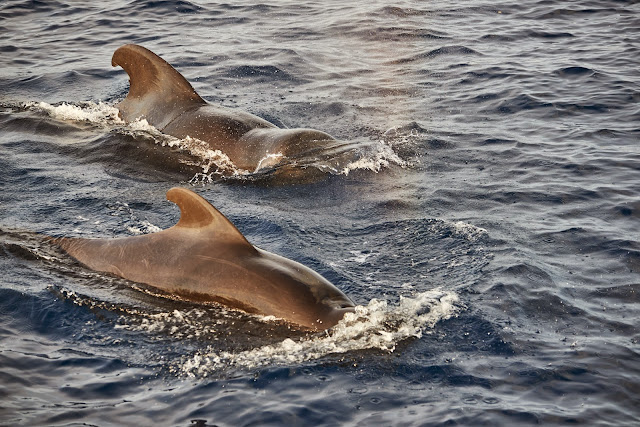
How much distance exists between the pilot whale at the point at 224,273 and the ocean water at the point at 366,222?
159mm

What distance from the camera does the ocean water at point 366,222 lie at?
677cm

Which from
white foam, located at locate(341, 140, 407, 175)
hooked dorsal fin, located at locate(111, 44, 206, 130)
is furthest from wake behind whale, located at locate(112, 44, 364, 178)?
white foam, located at locate(341, 140, 407, 175)

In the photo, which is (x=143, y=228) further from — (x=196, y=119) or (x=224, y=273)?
(x=196, y=119)

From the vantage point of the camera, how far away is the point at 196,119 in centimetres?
1342

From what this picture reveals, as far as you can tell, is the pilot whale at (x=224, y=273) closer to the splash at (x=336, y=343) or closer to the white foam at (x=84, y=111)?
the splash at (x=336, y=343)

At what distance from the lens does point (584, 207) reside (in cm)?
1085

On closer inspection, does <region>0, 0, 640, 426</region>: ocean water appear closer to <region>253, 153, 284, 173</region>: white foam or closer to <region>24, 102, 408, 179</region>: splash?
<region>24, 102, 408, 179</region>: splash

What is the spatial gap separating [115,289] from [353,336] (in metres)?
2.52

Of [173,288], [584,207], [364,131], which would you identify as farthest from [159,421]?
[364,131]

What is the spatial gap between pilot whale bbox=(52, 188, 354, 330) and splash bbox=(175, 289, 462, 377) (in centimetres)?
16

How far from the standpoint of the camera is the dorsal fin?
769 cm

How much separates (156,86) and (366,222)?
18.0 ft

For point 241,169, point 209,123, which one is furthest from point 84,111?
point 241,169

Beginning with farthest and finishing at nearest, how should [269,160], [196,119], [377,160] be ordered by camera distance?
[196,119]
[377,160]
[269,160]
